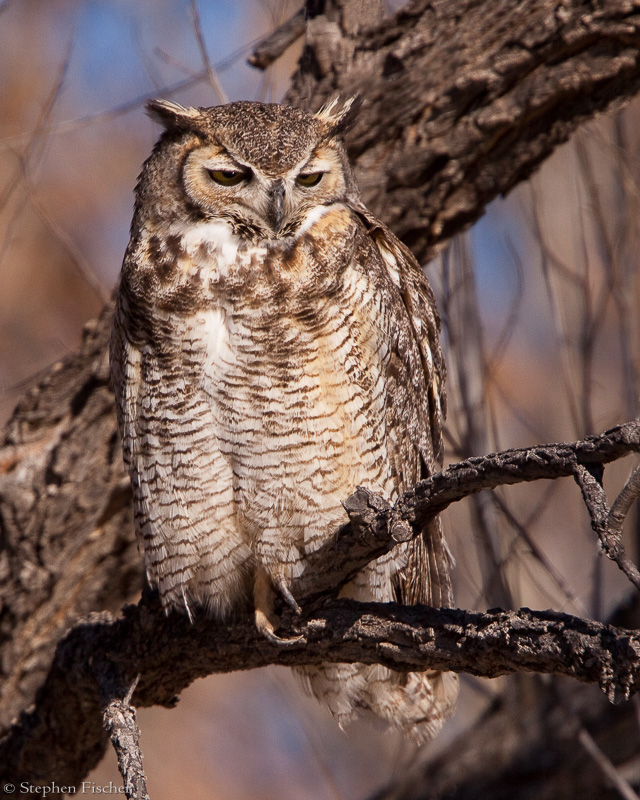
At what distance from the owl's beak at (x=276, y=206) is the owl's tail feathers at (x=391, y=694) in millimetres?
1386

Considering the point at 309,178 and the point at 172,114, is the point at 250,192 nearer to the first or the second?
the point at 309,178

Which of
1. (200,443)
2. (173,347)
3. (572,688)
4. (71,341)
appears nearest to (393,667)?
(200,443)

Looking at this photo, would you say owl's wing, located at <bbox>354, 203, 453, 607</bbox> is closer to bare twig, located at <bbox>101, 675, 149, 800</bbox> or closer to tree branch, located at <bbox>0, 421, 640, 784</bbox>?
tree branch, located at <bbox>0, 421, 640, 784</bbox>

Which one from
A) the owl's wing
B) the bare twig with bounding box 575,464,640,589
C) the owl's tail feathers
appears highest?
the owl's wing

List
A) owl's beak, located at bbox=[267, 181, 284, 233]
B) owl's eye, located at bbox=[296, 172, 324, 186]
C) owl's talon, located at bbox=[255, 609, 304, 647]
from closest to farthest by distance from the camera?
owl's talon, located at bbox=[255, 609, 304, 647], owl's beak, located at bbox=[267, 181, 284, 233], owl's eye, located at bbox=[296, 172, 324, 186]

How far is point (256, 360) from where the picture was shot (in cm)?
230

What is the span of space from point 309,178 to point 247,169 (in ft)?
0.68

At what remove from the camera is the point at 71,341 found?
8453 millimetres

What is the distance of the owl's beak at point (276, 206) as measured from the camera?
94.3 inches

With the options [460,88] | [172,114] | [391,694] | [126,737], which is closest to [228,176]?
[172,114]

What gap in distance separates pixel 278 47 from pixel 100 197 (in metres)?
5.75

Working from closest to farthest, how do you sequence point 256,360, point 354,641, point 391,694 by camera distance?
point 354,641, point 256,360, point 391,694

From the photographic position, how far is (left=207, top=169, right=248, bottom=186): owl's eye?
2.45 m

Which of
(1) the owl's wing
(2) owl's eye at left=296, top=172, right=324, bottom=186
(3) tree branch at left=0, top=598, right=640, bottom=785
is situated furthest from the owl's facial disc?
(3) tree branch at left=0, top=598, right=640, bottom=785
